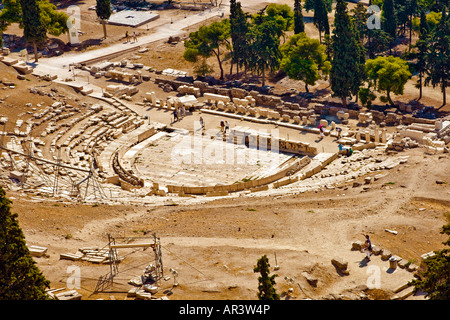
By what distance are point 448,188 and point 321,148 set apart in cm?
1589

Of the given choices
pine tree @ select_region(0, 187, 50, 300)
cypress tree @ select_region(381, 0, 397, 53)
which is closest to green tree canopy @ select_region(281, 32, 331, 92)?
cypress tree @ select_region(381, 0, 397, 53)

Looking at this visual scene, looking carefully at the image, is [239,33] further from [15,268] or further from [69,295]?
[15,268]

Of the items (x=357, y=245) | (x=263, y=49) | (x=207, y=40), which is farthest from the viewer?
(x=207, y=40)

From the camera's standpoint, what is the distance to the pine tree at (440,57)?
229 ft

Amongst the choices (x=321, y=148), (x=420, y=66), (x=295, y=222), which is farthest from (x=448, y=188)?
(x=420, y=66)

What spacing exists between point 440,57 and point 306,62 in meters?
13.2

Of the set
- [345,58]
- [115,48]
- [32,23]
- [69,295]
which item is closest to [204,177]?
[345,58]

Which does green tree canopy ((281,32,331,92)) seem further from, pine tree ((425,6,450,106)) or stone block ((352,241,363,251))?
stone block ((352,241,363,251))

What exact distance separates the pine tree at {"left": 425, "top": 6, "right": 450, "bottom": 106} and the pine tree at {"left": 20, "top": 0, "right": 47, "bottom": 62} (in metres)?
41.1

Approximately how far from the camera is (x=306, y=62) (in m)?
72.6

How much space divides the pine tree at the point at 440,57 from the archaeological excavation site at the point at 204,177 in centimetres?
244

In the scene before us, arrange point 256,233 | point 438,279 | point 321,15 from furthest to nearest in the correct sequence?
point 321,15, point 256,233, point 438,279

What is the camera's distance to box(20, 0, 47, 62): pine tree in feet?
249
